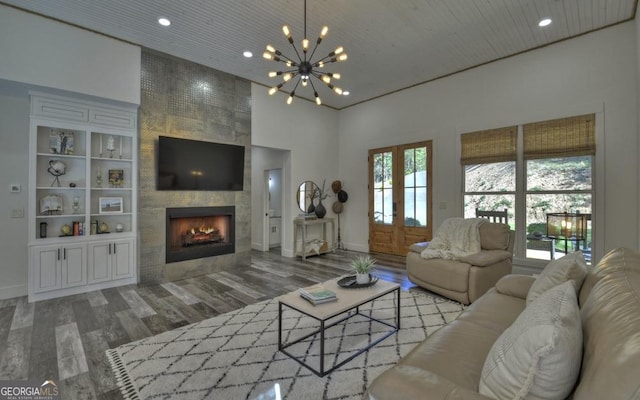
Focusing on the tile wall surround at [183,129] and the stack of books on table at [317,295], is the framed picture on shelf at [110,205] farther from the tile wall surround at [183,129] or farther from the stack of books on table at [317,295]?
the stack of books on table at [317,295]

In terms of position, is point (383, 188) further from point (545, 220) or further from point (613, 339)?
point (613, 339)

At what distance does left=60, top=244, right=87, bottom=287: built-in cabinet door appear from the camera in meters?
3.95

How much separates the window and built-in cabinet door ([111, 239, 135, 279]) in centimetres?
568

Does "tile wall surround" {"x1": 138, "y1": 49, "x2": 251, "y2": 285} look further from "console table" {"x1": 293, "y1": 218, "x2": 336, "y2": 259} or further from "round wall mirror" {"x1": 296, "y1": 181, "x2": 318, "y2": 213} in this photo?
"round wall mirror" {"x1": 296, "y1": 181, "x2": 318, "y2": 213}

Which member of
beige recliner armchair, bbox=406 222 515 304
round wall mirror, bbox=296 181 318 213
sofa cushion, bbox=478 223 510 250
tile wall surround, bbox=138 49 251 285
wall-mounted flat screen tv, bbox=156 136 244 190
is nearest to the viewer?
beige recliner armchair, bbox=406 222 515 304

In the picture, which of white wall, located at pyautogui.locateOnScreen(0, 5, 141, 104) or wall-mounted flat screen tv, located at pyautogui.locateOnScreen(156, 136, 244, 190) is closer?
white wall, located at pyautogui.locateOnScreen(0, 5, 141, 104)

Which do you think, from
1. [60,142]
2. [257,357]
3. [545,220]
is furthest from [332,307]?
[60,142]

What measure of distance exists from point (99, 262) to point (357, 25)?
4.91 metres

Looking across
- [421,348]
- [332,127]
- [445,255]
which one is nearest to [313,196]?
[332,127]

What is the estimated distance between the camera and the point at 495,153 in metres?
5.03

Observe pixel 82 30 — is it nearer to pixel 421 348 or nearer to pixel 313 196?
pixel 313 196

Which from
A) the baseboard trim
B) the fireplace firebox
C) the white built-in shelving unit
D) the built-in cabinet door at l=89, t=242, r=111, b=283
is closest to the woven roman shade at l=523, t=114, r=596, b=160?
the fireplace firebox

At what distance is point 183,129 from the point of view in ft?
16.0

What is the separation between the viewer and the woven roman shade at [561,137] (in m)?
4.20
